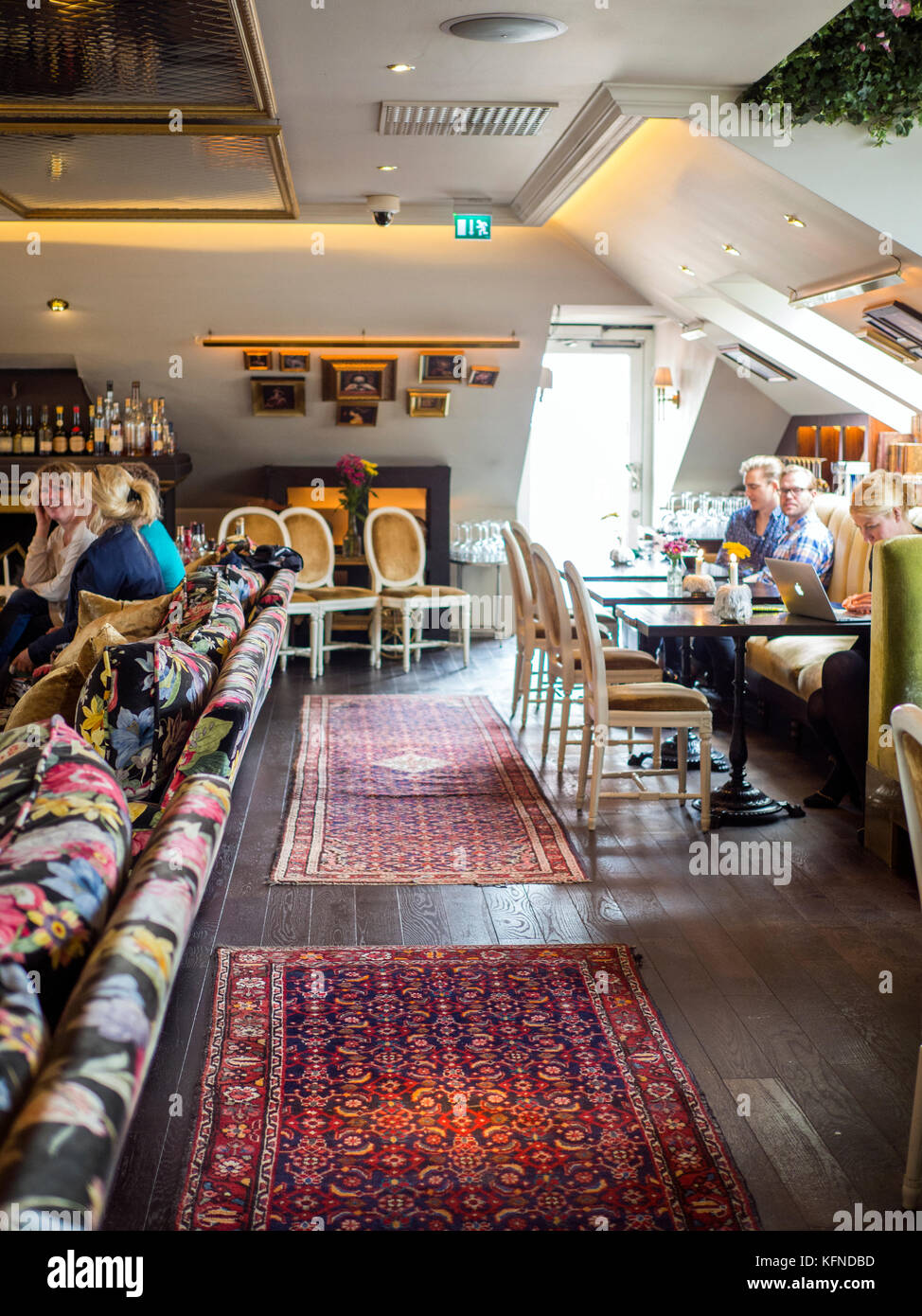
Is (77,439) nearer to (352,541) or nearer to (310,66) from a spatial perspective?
(352,541)

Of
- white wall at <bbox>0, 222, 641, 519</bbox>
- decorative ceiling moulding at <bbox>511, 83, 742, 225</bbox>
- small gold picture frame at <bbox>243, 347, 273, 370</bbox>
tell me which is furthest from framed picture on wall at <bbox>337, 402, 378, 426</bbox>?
decorative ceiling moulding at <bbox>511, 83, 742, 225</bbox>

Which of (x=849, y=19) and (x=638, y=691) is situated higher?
(x=849, y=19)

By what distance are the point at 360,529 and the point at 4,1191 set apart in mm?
8692

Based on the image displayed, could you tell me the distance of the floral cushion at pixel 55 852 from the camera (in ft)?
4.26

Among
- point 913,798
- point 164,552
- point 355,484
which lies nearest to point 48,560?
point 164,552

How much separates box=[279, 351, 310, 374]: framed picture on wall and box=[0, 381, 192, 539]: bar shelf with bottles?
94cm

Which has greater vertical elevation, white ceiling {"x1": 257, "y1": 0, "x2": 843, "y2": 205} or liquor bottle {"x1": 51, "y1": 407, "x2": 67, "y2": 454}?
white ceiling {"x1": 257, "y1": 0, "x2": 843, "y2": 205}

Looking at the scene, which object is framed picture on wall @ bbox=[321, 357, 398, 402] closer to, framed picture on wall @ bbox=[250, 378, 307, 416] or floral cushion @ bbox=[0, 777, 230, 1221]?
framed picture on wall @ bbox=[250, 378, 307, 416]

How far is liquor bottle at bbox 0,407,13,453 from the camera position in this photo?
27.4 ft

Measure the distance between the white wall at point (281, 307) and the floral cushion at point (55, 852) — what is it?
726cm

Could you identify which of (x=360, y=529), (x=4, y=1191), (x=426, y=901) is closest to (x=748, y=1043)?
(x=426, y=901)

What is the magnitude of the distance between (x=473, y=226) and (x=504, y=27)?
3.25 meters
